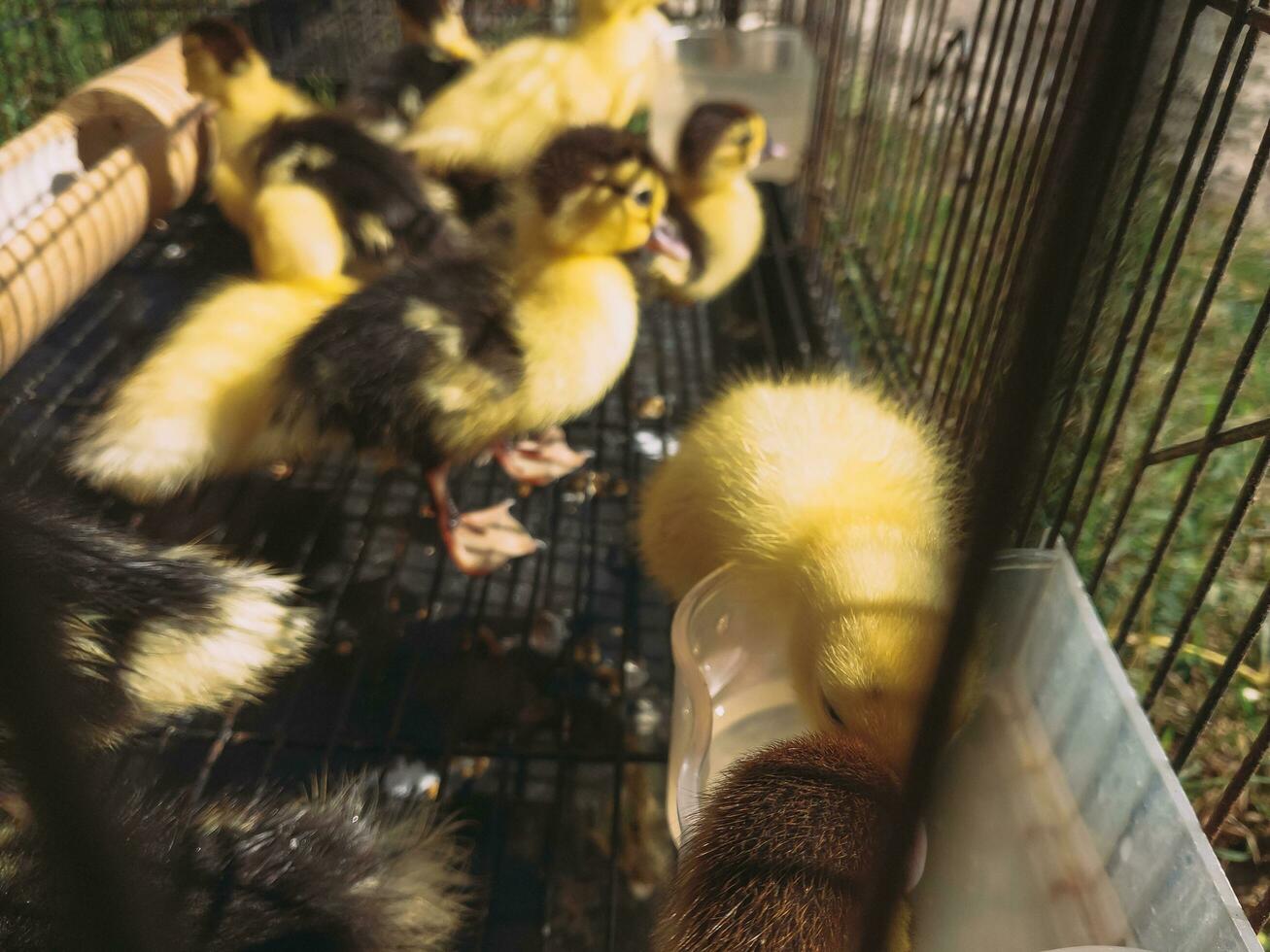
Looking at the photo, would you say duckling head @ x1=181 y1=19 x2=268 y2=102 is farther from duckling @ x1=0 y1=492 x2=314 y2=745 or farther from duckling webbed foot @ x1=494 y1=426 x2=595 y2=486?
duckling @ x1=0 y1=492 x2=314 y2=745

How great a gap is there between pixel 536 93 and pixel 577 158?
2.86 feet

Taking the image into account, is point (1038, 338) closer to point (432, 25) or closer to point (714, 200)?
point (714, 200)

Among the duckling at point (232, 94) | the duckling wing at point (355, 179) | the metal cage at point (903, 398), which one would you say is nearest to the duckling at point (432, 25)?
the duckling at point (232, 94)

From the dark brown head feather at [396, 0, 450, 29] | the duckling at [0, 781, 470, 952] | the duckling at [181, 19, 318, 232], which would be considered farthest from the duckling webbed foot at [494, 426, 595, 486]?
the dark brown head feather at [396, 0, 450, 29]

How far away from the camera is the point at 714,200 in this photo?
183 cm

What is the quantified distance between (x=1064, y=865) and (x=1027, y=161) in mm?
685

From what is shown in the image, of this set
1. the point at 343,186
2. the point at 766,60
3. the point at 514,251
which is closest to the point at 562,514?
the point at 514,251

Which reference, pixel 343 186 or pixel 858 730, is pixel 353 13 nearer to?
pixel 343 186

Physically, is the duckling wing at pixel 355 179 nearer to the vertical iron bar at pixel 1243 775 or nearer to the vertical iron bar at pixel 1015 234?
the vertical iron bar at pixel 1015 234

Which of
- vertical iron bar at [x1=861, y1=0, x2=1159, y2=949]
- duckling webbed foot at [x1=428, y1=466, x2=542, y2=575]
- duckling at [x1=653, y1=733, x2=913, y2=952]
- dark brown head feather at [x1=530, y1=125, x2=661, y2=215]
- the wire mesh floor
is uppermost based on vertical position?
vertical iron bar at [x1=861, y1=0, x2=1159, y2=949]

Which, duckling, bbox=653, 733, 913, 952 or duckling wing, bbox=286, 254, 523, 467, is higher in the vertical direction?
duckling, bbox=653, 733, 913, 952

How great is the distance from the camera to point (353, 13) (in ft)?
9.59

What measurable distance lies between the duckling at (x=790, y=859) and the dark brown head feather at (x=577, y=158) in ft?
2.96

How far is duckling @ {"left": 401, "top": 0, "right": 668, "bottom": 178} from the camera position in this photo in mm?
2021
